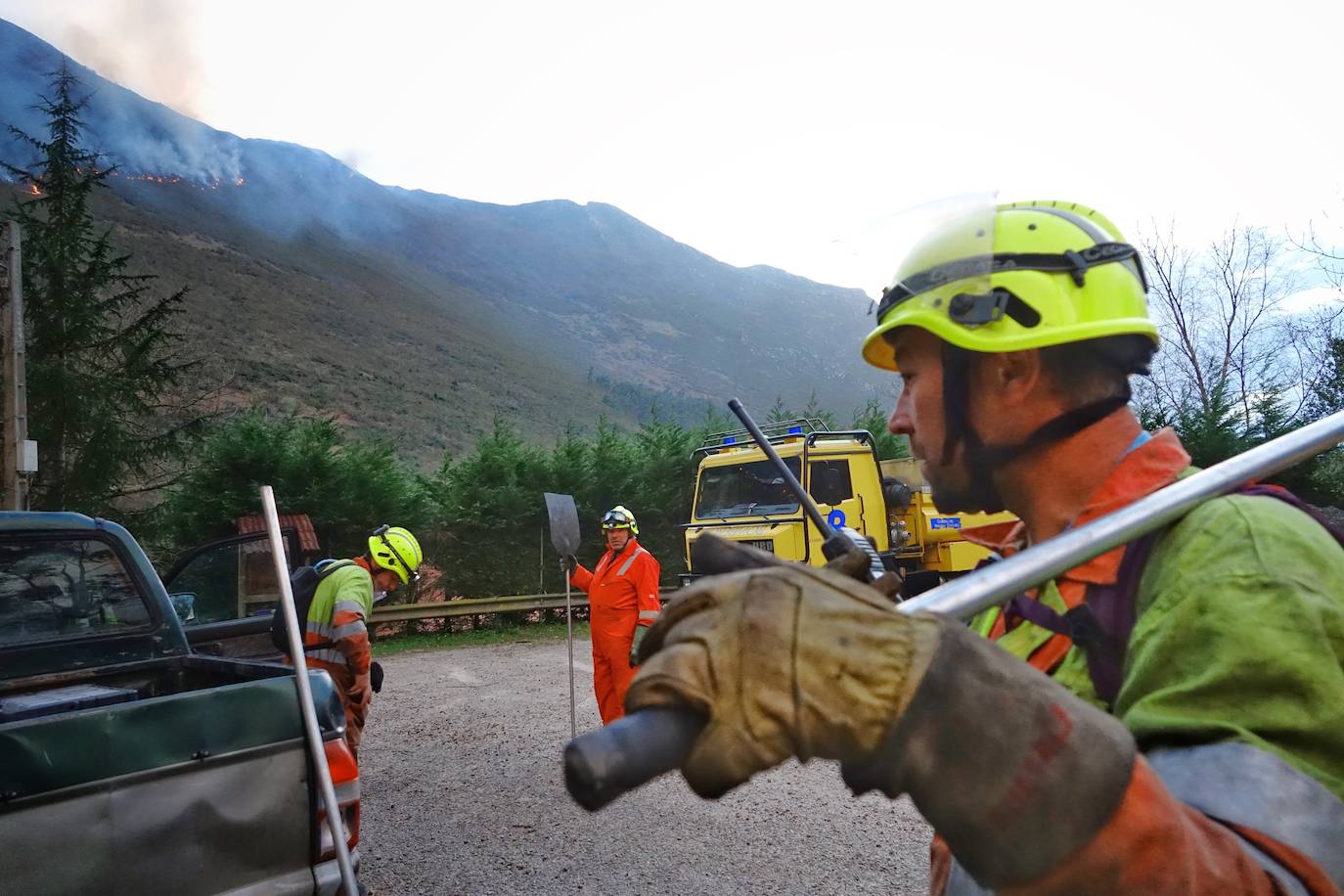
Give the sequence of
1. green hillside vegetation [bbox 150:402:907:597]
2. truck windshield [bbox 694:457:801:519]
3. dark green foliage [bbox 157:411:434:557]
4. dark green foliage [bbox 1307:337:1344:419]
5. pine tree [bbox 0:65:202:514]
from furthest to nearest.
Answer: dark green foliage [bbox 1307:337:1344:419]
pine tree [bbox 0:65:202:514]
green hillside vegetation [bbox 150:402:907:597]
dark green foliage [bbox 157:411:434:557]
truck windshield [bbox 694:457:801:519]

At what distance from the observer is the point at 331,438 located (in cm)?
1568

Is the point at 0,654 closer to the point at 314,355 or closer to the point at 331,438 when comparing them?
the point at 331,438

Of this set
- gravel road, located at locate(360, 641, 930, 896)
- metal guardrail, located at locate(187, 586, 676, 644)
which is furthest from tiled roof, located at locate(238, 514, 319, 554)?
gravel road, located at locate(360, 641, 930, 896)

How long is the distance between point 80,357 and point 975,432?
19461 mm

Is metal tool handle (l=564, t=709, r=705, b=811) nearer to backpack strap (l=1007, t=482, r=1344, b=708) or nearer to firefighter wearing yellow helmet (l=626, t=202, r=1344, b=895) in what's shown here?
firefighter wearing yellow helmet (l=626, t=202, r=1344, b=895)

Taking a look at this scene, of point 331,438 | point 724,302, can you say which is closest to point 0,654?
point 331,438

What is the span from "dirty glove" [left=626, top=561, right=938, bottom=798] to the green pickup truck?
Answer: 2.39m

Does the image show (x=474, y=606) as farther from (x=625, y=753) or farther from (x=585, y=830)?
(x=625, y=753)

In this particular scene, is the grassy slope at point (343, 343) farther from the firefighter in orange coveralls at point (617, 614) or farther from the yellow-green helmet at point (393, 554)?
the yellow-green helmet at point (393, 554)

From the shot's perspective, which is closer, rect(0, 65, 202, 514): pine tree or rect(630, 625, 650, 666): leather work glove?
rect(630, 625, 650, 666): leather work glove

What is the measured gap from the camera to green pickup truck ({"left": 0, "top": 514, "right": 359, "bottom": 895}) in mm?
2318

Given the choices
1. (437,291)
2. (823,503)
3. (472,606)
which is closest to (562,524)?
(823,503)

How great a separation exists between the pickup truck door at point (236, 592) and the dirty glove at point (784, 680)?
5796 mm

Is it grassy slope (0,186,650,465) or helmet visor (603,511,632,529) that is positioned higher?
grassy slope (0,186,650,465)
